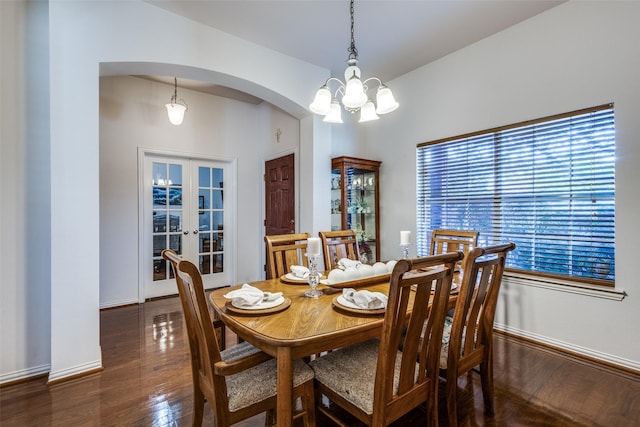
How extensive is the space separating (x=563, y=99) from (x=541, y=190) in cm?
79

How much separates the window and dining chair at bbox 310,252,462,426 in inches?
78.7

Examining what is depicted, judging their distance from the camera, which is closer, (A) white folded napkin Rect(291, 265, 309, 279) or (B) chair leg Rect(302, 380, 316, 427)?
(B) chair leg Rect(302, 380, 316, 427)

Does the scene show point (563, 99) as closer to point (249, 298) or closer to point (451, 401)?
point (451, 401)

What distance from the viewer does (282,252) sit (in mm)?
2402

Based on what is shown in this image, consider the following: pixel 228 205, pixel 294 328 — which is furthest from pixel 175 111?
pixel 294 328

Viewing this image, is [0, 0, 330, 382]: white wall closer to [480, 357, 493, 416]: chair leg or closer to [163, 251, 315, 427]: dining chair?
[163, 251, 315, 427]: dining chair

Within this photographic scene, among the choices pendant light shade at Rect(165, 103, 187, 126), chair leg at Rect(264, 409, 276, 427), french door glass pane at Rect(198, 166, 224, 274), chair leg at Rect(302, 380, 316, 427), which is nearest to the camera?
chair leg at Rect(302, 380, 316, 427)

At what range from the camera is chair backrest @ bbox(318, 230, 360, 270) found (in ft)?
8.46

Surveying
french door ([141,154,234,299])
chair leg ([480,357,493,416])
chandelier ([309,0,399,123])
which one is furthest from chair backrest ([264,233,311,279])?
french door ([141,154,234,299])

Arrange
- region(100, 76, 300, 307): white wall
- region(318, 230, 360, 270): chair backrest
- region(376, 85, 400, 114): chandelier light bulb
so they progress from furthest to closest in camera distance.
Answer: region(100, 76, 300, 307): white wall → region(318, 230, 360, 270): chair backrest → region(376, 85, 400, 114): chandelier light bulb

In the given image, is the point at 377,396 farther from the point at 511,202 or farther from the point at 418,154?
the point at 418,154

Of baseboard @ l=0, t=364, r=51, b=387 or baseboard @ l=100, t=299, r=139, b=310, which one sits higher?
baseboard @ l=100, t=299, r=139, b=310

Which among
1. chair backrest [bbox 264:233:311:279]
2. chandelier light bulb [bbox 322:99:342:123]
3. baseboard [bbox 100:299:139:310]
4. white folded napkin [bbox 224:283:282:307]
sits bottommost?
baseboard [bbox 100:299:139:310]

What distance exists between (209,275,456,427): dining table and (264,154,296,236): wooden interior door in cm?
265
